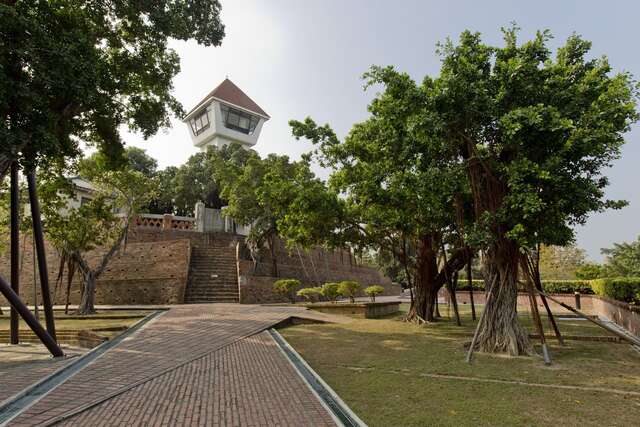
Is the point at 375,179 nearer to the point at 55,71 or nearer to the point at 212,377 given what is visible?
the point at 212,377

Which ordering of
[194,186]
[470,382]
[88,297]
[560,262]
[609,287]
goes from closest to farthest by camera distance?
[470,382], [609,287], [88,297], [194,186], [560,262]

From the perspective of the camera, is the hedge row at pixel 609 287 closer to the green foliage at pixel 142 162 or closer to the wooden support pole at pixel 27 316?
the wooden support pole at pixel 27 316

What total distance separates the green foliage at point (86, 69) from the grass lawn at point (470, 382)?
6922 mm

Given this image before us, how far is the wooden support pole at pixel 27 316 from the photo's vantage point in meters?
7.16

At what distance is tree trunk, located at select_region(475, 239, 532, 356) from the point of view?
28.5ft

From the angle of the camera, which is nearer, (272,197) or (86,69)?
(86,69)

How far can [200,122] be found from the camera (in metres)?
50.9

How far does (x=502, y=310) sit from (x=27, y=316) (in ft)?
31.7

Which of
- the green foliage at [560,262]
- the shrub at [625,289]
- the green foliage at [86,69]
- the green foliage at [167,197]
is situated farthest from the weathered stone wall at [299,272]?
the green foliage at [560,262]

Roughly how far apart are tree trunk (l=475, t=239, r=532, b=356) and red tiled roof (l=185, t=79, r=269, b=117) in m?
45.5

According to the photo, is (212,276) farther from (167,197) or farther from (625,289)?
(625,289)

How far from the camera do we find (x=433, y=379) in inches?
251

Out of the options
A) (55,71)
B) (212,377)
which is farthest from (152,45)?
(212,377)

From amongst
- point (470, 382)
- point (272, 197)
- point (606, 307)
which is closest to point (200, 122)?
point (272, 197)
